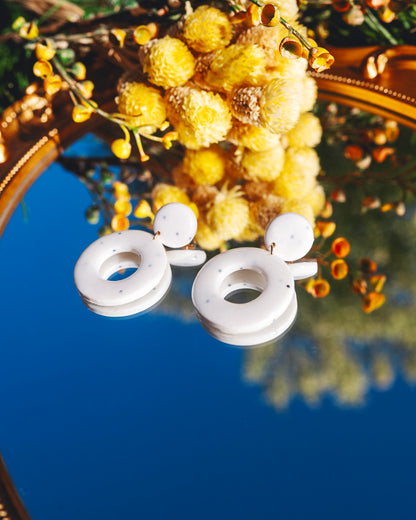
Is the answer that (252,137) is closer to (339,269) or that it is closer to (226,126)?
(226,126)

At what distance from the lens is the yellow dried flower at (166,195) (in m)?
0.66

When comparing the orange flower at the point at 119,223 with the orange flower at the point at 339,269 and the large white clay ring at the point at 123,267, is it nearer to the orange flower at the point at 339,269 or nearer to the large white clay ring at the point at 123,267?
the large white clay ring at the point at 123,267

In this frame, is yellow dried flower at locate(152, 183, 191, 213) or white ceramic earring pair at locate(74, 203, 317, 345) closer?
white ceramic earring pair at locate(74, 203, 317, 345)

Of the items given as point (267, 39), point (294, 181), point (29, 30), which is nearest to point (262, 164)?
point (294, 181)

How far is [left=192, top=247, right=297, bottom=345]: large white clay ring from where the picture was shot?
49 cm

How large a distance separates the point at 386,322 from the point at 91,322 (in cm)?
34

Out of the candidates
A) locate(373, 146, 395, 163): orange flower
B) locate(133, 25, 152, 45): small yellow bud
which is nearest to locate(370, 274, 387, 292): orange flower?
locate(373, 146, 395, 163): orange flower

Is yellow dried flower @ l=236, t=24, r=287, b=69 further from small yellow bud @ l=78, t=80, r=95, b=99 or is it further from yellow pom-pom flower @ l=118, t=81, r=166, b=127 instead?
small yellow bud @ l=78, t=80, r=95, b=99

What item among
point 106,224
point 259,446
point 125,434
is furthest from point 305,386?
point 106,224

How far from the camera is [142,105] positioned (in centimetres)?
62

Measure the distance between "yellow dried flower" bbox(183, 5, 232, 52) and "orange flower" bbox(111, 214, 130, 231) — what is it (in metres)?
0.25

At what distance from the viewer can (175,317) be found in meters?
0.56

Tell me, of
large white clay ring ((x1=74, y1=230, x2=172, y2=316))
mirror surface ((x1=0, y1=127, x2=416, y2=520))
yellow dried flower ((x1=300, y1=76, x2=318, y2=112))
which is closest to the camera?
mirror surface ((x1=0, y1=127, x2=416, y2=520))

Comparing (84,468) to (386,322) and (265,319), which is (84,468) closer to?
(265,319)
